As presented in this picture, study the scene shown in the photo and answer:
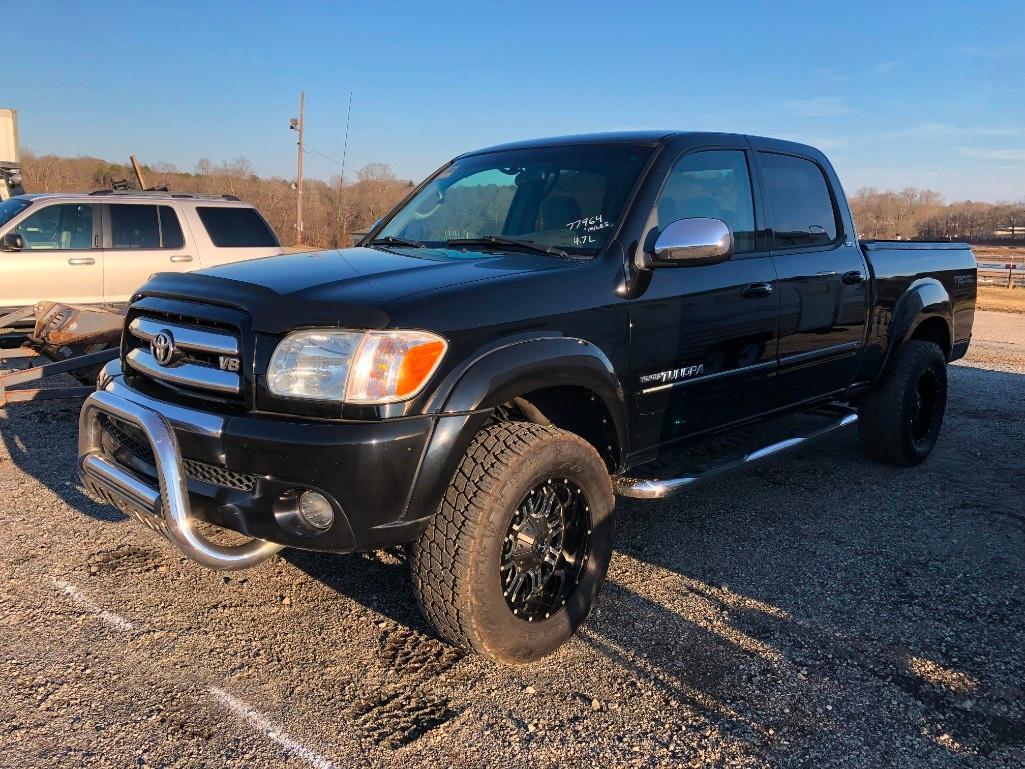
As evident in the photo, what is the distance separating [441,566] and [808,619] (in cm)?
167

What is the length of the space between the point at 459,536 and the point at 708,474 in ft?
5.14

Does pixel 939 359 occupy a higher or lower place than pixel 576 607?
higher

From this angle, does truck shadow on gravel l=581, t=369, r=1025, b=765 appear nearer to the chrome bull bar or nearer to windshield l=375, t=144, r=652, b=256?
the chrome bull bar

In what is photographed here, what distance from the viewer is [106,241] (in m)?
8.94

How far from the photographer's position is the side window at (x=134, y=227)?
354 inches

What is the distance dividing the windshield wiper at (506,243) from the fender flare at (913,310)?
9.33 ft

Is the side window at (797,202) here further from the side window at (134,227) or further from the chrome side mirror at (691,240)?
the side window at (134,227)

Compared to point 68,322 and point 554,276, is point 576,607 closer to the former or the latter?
point 554,276

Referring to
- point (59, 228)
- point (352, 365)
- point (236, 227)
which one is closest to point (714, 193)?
point (352, 365)

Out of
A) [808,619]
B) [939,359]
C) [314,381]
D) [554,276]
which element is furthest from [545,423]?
[939,359]

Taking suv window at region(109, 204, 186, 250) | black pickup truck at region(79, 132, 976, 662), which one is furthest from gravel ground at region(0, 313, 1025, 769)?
→ suv window at region(109, 204, 186, 250)

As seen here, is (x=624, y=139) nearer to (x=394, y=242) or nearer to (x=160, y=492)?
(x=394, y=242)

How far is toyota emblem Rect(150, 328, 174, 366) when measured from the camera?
Result: 3.02 metres

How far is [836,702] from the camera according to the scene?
2.80m
